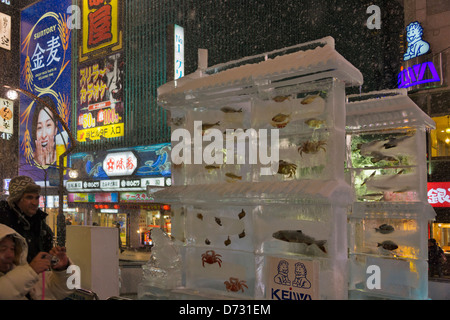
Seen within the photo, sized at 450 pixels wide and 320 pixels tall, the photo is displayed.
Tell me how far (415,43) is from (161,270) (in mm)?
18043

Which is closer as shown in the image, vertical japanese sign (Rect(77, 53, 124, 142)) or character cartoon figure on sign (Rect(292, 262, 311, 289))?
character cartoon figure on sign (Rect(292, 262, 311, 289))

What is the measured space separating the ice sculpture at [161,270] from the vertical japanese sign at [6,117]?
32.3 metres

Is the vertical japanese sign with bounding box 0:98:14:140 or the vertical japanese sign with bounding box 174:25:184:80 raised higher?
the vertical japanese sign with bounding box 174:25:184:80

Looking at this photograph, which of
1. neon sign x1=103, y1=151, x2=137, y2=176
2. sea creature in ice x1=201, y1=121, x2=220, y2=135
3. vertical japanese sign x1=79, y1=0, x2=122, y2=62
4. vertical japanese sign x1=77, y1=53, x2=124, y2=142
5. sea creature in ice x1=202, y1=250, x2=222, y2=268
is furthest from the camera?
vertical japanese sign x1=79, y1=0, x2=122, y2=62

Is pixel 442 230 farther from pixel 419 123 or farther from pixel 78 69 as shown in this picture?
pixel 78 69

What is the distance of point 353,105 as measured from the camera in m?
7.38

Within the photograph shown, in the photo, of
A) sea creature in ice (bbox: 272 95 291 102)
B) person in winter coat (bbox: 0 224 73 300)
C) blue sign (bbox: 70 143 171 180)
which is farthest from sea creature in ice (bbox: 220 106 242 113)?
blue sign (bbox: 70 143 171 180)

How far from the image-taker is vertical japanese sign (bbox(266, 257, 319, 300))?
16.1ft

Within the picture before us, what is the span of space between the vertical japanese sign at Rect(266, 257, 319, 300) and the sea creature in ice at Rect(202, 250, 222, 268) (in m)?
0.93

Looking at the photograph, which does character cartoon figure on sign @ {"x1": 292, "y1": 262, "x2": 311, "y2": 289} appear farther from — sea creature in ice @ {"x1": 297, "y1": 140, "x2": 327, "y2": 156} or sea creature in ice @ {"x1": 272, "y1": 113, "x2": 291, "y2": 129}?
sea creature in ice @ {"x1": 272, "y1": 113, "x2": 291, "y2": 129}

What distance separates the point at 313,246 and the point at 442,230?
1688cm

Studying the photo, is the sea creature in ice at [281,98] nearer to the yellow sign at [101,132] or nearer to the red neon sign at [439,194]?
the red neon sign at [439,194]

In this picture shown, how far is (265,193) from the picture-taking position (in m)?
5.25

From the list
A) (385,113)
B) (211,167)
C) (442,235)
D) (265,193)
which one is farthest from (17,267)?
(442,235)
